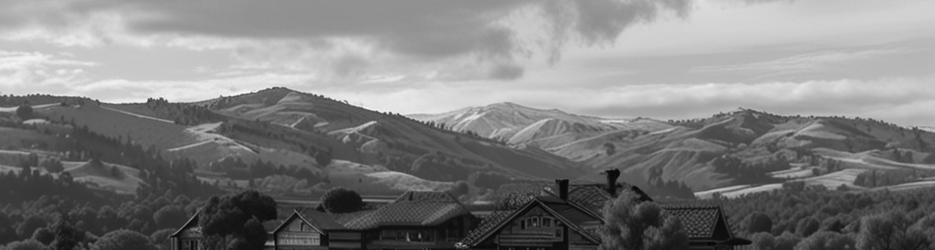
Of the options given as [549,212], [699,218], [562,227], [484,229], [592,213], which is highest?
[549,212]

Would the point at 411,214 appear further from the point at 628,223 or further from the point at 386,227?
the point at 628,223

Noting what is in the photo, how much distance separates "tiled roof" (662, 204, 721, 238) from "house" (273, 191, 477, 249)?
30367 millimetres

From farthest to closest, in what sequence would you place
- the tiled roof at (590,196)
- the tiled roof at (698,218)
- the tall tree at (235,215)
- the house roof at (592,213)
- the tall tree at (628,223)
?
the tall tree at (235,215) < the tiled roof at (590,196) < the house roof at (592,213) < the tiled roof at (698,218) < the tall tree at (628,223)

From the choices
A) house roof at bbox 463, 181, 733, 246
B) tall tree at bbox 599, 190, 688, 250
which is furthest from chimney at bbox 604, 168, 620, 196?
tall tree at bbox 599, 190, 688, 250

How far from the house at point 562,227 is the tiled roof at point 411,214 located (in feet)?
52.8

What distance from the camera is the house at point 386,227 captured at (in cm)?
15900

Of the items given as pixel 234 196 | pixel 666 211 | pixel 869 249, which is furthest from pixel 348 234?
pixel 869 249

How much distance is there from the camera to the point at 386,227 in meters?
162

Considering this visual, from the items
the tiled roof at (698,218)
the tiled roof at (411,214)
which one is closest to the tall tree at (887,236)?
the tiled roof at (698,218)

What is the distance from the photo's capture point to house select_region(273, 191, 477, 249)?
159000mm

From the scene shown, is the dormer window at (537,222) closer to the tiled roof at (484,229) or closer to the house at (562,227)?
the house at (562,227)

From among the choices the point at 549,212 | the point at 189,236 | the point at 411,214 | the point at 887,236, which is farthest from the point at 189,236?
the point at 887,236

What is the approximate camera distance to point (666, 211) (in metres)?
136

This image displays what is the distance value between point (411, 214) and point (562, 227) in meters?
28.8
